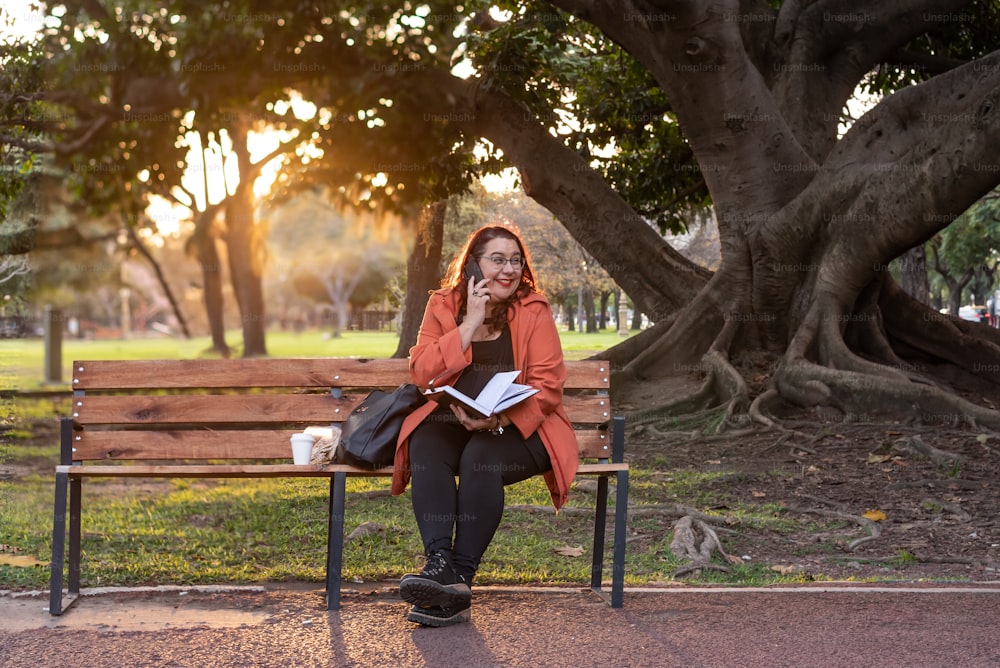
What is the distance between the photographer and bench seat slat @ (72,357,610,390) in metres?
4.84

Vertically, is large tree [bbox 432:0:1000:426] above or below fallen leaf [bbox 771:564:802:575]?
above

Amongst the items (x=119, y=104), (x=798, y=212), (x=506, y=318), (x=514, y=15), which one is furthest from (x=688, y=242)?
(x=506, y=318)

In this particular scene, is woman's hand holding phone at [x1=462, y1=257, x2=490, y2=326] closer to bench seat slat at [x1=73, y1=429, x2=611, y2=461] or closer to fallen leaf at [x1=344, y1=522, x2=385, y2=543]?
bench seat slat at [x1=73, y1=429, x2=611, y2=461]

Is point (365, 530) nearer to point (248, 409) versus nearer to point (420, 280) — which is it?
point (248, 409)

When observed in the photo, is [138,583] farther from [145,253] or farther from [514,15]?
[514,15]

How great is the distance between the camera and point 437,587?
3.97 metres

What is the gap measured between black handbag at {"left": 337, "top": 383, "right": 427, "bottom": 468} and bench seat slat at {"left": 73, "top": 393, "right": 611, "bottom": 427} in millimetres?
429

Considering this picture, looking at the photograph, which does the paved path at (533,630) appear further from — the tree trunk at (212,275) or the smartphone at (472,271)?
the smartphone at (472,271)

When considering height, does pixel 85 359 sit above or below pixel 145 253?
below

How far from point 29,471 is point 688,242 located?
29.0m

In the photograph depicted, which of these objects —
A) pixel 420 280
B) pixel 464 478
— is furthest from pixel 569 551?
pixel 420 280

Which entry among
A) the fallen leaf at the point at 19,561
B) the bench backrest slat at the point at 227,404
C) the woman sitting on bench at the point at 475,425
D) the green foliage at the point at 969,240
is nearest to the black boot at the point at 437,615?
the woman sitting on bench at the point at 475,425

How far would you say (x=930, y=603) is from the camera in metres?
4.36

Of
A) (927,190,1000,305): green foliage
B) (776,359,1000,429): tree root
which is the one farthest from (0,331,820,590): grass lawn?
(927,190,1000,305): green foliage
